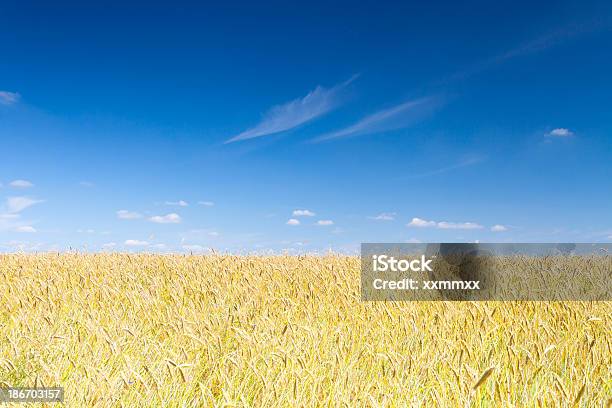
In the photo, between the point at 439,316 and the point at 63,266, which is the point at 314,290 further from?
the point at 63,266

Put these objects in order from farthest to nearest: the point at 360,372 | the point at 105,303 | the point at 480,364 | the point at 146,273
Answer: the point at 146,273
the point at 105,303
the point at 480,364
the point at 360,372

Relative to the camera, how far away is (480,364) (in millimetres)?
3590

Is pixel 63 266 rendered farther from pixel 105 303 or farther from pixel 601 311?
pixel 601 311

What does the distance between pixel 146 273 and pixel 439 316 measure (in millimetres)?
4580

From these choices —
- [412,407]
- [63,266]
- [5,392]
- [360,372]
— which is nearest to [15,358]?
[5,392]

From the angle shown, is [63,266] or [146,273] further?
[63,266]

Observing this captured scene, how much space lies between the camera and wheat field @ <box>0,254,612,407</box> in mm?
2740

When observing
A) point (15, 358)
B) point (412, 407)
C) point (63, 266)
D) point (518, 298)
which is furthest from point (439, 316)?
point (63, 266)

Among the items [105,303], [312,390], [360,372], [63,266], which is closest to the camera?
[312,390]

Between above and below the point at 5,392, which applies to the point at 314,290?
above

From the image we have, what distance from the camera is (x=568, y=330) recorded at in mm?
4371

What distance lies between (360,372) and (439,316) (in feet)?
5.61

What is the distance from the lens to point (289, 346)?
3.40 metres

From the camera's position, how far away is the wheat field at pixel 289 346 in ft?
8.99
